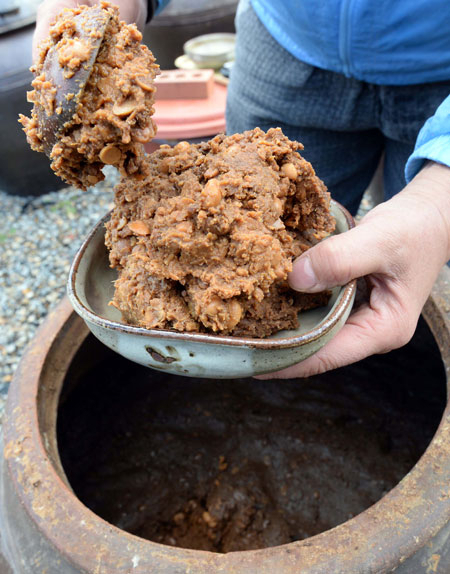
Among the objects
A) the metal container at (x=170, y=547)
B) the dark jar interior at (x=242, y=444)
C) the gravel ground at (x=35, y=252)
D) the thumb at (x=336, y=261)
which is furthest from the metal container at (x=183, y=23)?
the metal container at (x=170, y=547)

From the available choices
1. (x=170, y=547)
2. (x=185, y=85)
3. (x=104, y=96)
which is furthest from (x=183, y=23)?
(x=170, y=547)

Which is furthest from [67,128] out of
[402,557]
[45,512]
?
[402,557]

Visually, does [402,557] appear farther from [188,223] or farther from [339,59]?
[339,59]

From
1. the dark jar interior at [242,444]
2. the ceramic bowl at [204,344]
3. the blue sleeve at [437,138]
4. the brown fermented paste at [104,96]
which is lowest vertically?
the dark jar interior at [242,444]

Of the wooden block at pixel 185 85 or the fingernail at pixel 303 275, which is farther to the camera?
the wooden block at pixel 185 85

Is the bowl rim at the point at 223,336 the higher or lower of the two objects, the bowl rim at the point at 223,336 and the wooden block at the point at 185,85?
the higher

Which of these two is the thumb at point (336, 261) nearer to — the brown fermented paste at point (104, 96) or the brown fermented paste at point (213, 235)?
the brown fermented paste at point (213, 235)

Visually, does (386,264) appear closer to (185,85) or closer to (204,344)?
(204,344)

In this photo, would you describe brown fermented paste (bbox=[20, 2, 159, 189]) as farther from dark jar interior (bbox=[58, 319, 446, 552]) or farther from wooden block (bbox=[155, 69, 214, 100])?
wooden block (bbox=[155, 69, 214, 100])
